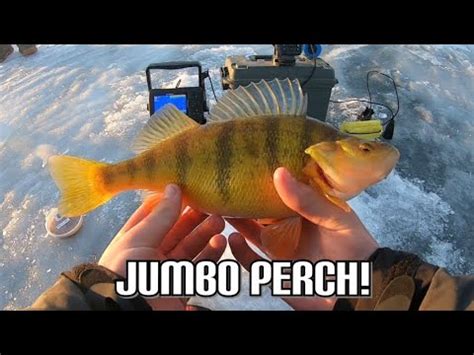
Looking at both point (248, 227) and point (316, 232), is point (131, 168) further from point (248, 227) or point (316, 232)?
point (316, 232)

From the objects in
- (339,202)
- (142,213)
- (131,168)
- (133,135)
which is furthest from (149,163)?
(133,135)

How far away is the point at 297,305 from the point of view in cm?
154

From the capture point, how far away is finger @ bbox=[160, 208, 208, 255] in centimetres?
153

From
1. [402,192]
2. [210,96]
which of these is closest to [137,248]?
[402,192]

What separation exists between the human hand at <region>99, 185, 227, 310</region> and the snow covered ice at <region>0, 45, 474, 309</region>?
51cm

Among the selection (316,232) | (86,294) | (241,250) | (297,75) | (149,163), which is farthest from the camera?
(297,75)

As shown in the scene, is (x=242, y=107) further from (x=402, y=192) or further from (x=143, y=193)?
(x=402, y=192)

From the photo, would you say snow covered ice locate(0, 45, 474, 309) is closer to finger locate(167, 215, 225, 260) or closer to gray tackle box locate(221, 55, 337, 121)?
gray tackle box locate(221, 55, 337, 121)

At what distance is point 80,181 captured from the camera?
139 cm

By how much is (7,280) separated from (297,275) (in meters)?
1.59

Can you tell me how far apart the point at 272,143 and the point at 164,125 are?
0.42 meters

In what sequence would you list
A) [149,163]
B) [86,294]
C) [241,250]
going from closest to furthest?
1. [86,294]
2. [149,163]
3. [241,250]

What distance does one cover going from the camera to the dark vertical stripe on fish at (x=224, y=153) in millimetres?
1331

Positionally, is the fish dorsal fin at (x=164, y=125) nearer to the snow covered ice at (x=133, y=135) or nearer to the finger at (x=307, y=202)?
the finger at (x=307, y=202)
